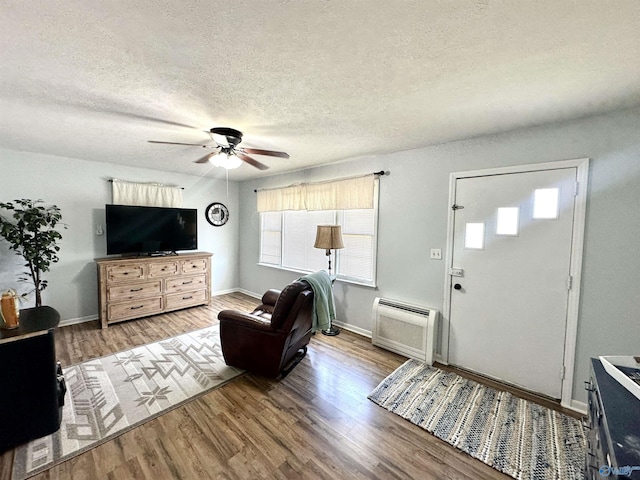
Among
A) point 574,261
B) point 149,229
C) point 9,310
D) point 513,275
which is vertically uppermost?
point 149,229

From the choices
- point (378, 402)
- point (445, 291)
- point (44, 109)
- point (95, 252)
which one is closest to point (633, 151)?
point (445, 291)

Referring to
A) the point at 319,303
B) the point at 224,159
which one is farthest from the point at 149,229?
the point at 319,303

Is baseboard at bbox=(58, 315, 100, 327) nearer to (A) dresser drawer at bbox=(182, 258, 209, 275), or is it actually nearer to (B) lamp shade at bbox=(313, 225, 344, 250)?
(A) dresser drawer at bbox=(182, 258, 209, 275)

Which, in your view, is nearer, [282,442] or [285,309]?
[282,442]

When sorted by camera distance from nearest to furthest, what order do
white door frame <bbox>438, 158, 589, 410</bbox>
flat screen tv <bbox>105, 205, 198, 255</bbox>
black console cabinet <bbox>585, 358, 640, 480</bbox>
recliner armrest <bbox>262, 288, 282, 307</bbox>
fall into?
black console cabinet <bbox>585, 358, 640, 480</bbox>, white door frame <bbox>438, 158, 589, 410</bbox>, recliner armrest <bbox>262, 288, 282, 307</bbox>, flat screen tv <bbox>105, 205, 198, 255</bbox>

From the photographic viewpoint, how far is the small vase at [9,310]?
5.77 feet

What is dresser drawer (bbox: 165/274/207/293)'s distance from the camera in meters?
4.27

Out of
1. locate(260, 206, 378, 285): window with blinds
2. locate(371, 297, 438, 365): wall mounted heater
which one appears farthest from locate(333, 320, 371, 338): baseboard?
locate(260, 206, 378, 285): window with blinds

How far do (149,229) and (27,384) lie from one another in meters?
2.78

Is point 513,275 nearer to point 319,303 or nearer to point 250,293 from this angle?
point 319,303

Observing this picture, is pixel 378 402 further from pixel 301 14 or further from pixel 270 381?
pixel 301 14

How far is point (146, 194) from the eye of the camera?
436cm

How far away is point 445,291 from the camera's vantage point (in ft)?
9.52

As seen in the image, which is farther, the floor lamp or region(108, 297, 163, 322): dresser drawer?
region(108, 297, 163, 322): dresser drawer
